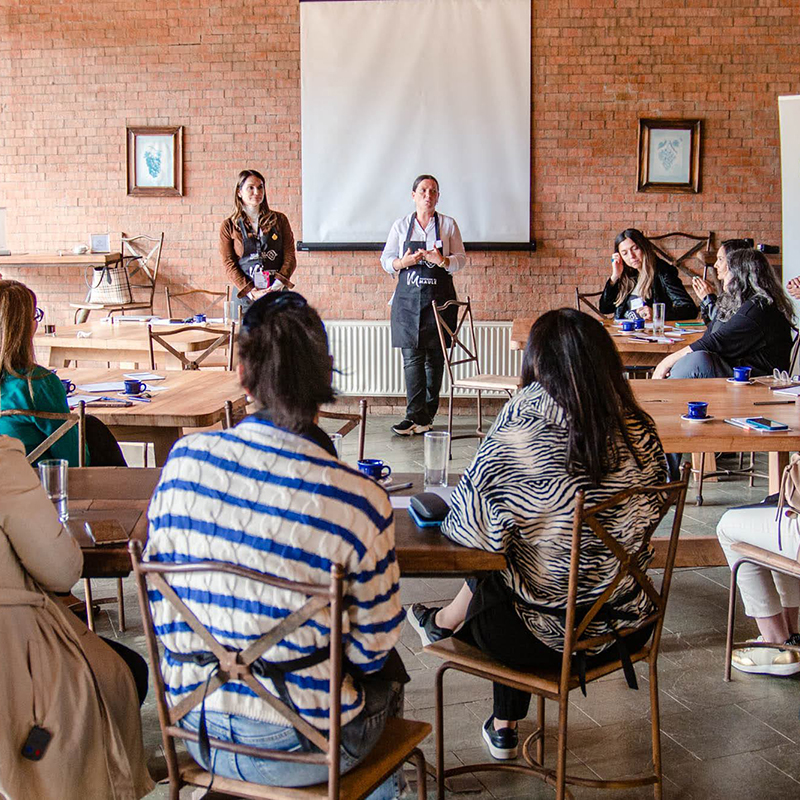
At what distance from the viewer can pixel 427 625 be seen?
2852mm

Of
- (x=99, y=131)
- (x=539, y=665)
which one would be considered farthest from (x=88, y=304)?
(x=539, y=665)

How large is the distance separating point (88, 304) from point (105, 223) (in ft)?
2.65

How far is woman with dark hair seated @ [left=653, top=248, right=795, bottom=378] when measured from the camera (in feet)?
16.7

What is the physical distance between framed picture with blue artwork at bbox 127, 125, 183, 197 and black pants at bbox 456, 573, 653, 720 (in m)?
6.68

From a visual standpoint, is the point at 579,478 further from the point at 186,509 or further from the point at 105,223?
the point at 105,223

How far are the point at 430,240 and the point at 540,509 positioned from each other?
5.01 m

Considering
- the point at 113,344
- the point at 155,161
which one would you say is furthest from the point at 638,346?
the point at 155,161

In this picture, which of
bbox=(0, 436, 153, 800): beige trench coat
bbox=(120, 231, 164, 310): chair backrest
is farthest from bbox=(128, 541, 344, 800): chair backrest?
bbox=(120, 231, 164, 310): chair backrest

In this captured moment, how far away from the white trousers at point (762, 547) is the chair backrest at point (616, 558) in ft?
2.79

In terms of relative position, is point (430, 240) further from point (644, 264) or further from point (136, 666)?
point (136, 666)

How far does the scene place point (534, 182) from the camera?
8180 mm

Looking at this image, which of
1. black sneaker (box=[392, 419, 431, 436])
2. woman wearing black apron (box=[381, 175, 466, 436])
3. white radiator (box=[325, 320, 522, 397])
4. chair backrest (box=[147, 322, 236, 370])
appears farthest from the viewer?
white radiator (box=[325, 320, 522, 397])

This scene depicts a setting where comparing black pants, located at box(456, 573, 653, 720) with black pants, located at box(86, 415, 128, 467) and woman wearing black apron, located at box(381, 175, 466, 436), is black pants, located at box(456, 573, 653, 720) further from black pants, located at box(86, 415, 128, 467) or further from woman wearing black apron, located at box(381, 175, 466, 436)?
woman wearing black apron, located at box(381, 175, 466, 436)

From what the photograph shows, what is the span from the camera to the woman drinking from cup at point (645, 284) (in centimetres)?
Answer: 672
